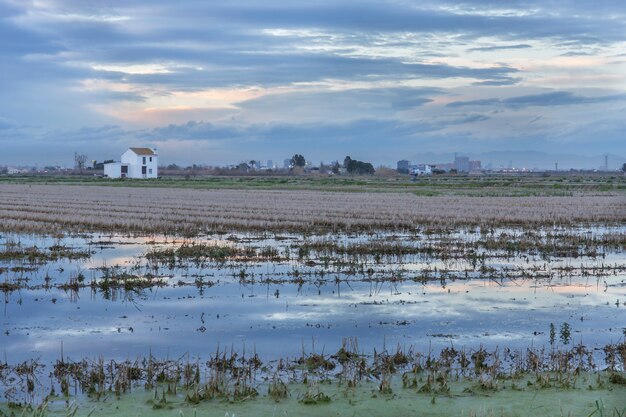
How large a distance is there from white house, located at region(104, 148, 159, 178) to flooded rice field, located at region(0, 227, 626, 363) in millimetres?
87374

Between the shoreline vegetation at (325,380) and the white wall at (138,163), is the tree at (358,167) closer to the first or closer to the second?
the white wall at (138,163)

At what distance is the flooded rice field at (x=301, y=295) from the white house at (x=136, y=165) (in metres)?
87.4

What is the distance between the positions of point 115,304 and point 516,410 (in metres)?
8.80

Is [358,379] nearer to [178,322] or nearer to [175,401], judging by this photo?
[175,401]

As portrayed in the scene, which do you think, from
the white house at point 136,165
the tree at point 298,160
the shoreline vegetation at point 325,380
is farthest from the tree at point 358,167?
the shoreline vegetation at point 325,380

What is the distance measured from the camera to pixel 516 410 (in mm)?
8000

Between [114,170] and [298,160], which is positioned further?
[298,160]

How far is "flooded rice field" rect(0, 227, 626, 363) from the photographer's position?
1145 cm

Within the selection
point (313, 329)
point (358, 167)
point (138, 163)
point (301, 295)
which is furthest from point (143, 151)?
point (313, 329)

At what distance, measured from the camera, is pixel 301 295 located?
15156 millimetres

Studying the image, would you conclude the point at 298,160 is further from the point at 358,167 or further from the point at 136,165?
the point at 136,165

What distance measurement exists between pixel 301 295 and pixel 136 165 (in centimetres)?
9830

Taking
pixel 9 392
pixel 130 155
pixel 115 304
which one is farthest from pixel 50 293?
pixel 130 155

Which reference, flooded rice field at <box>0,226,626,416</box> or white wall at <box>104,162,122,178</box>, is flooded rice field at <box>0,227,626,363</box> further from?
white wall at <box>104,162,122,178</box>
